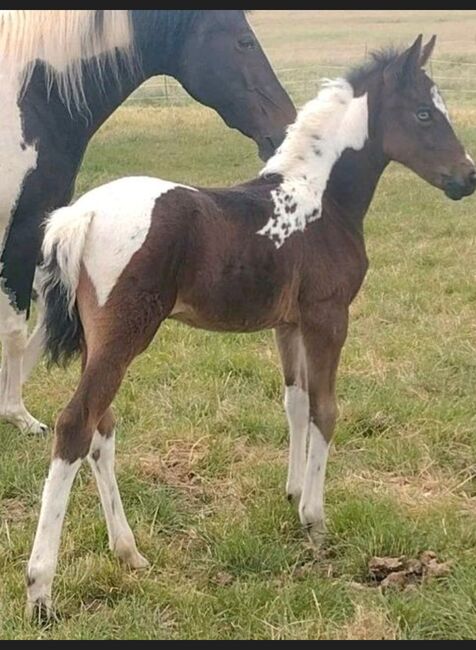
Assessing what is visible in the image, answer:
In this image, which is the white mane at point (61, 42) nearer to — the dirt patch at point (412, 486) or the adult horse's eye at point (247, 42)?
the adult horse's eye at point (247, 42)

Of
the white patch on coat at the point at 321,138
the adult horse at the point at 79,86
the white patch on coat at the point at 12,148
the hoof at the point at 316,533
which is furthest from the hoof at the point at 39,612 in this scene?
the white patch on coat at the point at 12,148

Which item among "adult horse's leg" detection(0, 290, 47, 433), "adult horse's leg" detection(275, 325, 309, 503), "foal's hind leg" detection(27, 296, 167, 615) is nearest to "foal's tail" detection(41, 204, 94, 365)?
"foal's hind leg" detection(27, 296, 167, 615)

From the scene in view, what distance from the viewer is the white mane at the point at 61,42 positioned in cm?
374

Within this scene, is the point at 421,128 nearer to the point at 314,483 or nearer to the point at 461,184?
the point at 461,184

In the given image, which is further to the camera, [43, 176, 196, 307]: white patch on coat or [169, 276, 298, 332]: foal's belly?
[169, 276, 298, 332]: foal's belly

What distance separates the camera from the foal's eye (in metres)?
3.29

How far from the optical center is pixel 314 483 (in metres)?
3.30

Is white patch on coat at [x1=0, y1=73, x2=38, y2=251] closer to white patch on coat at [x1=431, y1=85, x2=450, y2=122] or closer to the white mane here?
the white mane

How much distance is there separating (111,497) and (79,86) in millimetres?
1997

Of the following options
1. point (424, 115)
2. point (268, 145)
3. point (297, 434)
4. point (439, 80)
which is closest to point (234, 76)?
point (268, 145)

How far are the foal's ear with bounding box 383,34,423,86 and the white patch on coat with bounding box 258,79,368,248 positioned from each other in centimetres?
12

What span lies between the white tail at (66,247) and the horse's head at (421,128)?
1305 mm

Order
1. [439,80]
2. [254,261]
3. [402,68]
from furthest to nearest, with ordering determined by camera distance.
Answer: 1. [439,80]
2. [402,68]
3. [254,261]

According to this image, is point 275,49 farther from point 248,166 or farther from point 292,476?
point 248,166
